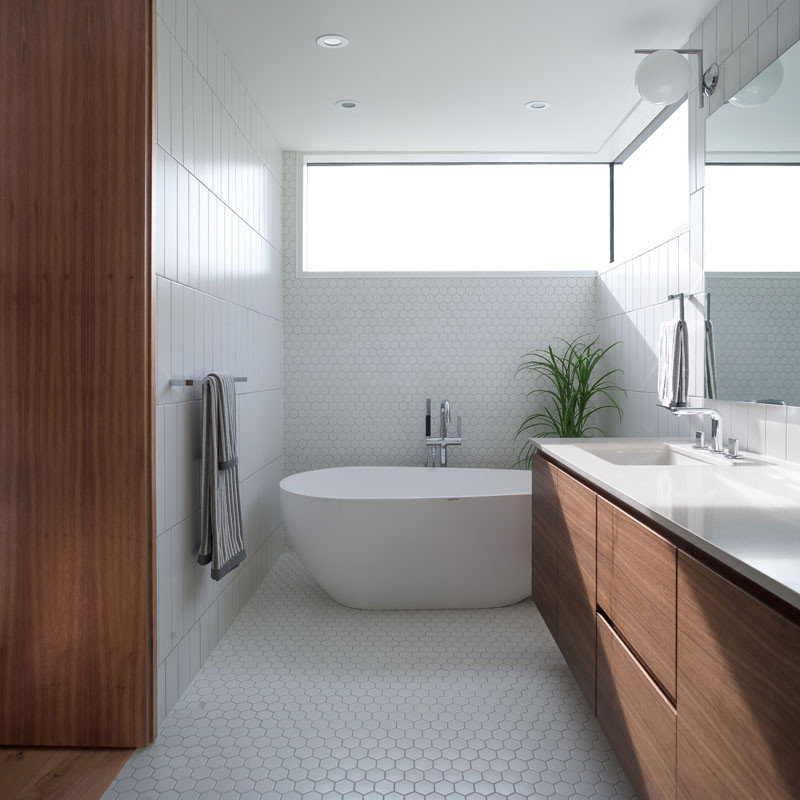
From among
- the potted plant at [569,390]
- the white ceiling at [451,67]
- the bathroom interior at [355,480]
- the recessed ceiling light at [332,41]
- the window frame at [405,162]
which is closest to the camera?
the bathroom interior at [355,480]

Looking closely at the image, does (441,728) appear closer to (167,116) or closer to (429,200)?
(167,116)

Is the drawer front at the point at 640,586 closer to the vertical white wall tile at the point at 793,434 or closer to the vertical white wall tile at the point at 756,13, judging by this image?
the vertical white wall tile at the point at 793,434

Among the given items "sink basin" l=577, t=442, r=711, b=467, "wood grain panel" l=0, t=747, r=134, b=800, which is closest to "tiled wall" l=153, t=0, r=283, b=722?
"wood grain panel" l=0, t=747, r=134, b=800

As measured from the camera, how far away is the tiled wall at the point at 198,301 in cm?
242

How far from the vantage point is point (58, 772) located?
6.85 ft

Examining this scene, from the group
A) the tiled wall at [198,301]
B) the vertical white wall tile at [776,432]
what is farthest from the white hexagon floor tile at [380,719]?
the vertical white wall tile at [776,432]

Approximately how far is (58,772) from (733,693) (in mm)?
1922

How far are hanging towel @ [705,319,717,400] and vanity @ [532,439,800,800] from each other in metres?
0.40

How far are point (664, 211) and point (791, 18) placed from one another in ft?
4.69

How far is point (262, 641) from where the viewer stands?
3141 millimetres

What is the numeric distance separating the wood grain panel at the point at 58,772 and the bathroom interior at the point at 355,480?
1 cm

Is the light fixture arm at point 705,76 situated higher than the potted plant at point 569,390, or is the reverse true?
the light fixture arm at point 705,76

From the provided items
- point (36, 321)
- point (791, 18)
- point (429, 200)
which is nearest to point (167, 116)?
point (36, 321)

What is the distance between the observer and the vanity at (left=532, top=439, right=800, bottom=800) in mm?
1027
